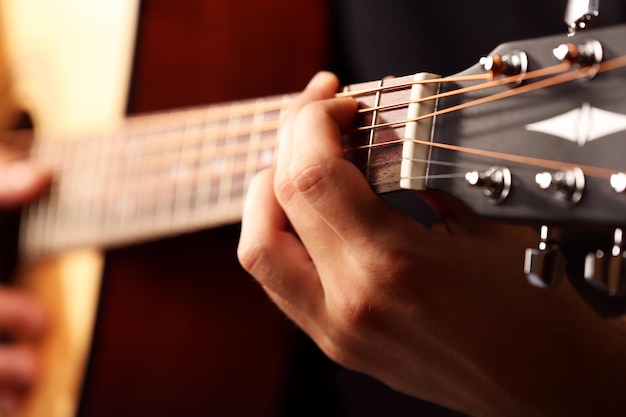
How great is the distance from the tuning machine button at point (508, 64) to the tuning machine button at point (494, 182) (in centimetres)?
6

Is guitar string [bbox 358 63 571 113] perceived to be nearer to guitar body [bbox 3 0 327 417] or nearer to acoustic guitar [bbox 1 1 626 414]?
acoustic guitar [bbox 1 1 626 414]

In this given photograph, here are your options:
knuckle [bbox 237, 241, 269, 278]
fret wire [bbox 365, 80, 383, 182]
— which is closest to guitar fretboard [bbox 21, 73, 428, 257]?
fret wire [bbox 365, 80, 383, 182]

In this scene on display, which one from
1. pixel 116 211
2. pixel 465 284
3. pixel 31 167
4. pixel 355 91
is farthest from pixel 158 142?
pixel 465 284

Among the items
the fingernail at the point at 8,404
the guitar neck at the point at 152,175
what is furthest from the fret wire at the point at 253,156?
the fingernail at the point at 8,404

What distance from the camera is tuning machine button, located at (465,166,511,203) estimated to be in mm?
475

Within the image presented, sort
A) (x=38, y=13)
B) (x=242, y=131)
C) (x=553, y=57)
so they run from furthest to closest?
(x=38, y=13), (x=242, y=131), (x=553, y=57)

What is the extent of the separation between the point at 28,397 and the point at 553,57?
35.0 inches

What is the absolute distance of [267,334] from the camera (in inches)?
37.1

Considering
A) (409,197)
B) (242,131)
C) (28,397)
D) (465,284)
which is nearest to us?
(465,284)

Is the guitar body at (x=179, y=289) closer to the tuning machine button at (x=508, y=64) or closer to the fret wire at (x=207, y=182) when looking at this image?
the fret wire at (x=207, y=182)

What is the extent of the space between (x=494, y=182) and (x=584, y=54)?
97 millimetres

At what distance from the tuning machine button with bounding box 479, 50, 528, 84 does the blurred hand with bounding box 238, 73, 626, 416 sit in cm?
11

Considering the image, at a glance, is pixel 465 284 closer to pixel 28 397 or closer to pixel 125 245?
pixel 125 245

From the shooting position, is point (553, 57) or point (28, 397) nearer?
point (553, 57)
